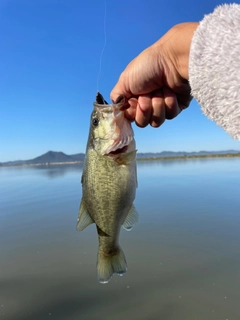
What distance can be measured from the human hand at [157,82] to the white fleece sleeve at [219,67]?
0.62 meters

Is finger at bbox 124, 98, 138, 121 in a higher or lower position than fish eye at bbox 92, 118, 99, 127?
higher

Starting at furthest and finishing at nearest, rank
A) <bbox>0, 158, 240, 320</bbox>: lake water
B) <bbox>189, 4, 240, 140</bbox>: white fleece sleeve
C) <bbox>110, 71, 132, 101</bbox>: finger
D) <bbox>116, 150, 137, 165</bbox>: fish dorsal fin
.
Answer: <bbox>0, 158, 240, 320</bbox>: lake water, <bbox>110, 71, 132, 101</bbox>: finger, <bbox>116, 150, 137, 165</bbox>: fish dorsal fin, <bbox>189, 4, 240, 140</bbox>: white fleece sleeve

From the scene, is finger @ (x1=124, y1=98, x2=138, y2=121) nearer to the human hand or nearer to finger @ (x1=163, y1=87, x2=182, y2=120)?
the human hand

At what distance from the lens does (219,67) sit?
1.59m

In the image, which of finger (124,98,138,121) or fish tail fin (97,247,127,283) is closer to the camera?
fish tail fin (97,247,127,283)

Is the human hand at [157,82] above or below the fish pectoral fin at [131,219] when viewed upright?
above

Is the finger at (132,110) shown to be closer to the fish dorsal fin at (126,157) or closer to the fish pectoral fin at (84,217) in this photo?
the fish dorsal fin at (126,157)

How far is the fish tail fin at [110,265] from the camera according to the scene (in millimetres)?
2738

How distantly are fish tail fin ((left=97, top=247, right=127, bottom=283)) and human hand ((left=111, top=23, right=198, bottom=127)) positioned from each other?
1394 millimetres

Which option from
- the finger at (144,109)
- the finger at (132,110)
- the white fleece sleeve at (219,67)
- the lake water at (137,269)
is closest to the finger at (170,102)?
the finger at (144,109)

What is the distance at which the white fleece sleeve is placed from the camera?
4.98ft

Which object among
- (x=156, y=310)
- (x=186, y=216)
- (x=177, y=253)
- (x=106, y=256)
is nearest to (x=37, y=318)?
(x=156, y=310)

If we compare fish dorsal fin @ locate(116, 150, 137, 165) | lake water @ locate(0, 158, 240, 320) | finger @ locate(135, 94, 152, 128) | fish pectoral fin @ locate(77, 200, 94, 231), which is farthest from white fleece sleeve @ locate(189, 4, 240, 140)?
lake water @ locate(0, 158, 240, 320)

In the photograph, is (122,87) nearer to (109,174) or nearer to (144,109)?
(144,109)
